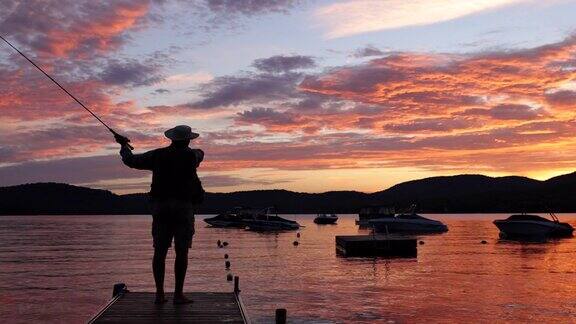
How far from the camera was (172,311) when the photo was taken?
1161 centimetres

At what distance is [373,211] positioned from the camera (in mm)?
139500

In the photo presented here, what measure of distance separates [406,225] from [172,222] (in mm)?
79763

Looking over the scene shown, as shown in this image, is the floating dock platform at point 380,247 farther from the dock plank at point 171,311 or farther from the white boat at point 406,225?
the dock plank at point 171,311

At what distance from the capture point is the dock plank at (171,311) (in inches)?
432

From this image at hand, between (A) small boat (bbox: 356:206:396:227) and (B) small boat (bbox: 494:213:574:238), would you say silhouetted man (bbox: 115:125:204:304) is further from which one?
(A) small boat (bbox: 356:206:396:227)

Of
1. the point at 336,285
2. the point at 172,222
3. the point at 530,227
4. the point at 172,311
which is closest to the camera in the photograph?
the point at 172,222

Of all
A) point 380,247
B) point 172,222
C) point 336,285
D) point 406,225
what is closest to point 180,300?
point 172,222

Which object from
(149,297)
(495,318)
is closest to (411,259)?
(495,318)

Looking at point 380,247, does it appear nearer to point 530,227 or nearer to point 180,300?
point 530,227

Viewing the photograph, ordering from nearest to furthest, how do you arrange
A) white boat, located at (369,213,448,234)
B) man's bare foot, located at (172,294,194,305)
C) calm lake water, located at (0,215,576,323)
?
man's bare foot, located at (172,294,194,305), calm lake water, located at (0,215,576,323), white boat, located at (369,213,448,234)

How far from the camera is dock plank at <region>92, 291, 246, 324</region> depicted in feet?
36.0

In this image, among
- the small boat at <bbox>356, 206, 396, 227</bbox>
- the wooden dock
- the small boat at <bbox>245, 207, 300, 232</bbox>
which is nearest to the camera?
the wooden dock

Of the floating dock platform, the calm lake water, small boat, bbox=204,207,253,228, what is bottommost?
the calm lake water

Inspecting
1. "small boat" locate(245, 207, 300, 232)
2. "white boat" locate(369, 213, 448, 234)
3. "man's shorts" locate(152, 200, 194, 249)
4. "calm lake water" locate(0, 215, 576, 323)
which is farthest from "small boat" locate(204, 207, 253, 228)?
"man's shorts" locate(152, 200, 194, 249)
